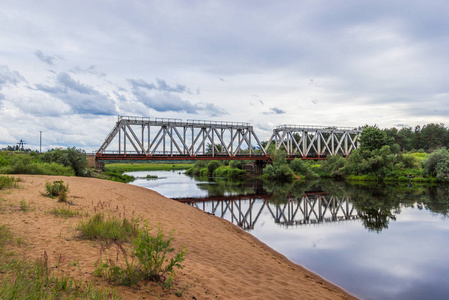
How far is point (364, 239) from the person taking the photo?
17.4 m

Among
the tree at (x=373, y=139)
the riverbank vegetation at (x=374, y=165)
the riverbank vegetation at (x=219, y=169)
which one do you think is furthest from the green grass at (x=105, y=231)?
the riverbank vegetation at (x=219, y=169)

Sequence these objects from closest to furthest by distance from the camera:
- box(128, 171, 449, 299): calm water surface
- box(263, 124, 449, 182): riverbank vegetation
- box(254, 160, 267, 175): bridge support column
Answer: box(128, 171, 449, 299): calm water surface < box(263, 124, 449, 182): riverbank vegetation < box(254, 160, 267, 175): bridge support column

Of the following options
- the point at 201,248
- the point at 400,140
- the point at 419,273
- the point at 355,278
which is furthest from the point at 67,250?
the point at 400,140

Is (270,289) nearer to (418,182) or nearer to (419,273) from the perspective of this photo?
(419,273)

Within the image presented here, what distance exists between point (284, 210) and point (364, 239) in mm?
10473

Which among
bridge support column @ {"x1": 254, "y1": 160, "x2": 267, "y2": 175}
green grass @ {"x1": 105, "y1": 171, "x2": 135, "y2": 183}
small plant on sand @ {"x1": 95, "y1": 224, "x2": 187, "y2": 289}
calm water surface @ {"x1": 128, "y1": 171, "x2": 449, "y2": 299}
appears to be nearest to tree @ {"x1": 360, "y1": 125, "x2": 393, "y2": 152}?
bridge support column @ {"x1": 254, "y1": 160, "x2": 267, "y2": 175}

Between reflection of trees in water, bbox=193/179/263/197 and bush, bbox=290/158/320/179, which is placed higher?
bush, bbox=290/158/320/179

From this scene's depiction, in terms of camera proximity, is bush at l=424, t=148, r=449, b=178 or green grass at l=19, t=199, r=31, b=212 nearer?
green grass at l=19, t=199, r=31, b=212

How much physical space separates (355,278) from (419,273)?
10.1 feet

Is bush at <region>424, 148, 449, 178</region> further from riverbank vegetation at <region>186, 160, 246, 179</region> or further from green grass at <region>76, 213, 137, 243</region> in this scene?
green grass at <region>76, 213, 137, 243</region>

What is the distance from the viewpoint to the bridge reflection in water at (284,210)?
23.0 metres

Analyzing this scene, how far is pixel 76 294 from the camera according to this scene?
5043 millimetres

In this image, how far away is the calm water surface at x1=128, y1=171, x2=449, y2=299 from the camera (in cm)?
1127

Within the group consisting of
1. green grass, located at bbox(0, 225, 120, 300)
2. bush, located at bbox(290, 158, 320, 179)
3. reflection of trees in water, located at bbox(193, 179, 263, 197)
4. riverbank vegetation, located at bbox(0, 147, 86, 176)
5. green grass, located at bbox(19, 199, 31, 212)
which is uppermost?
riverbank vegetation, located at bbox(0, 147, 86, 176)
